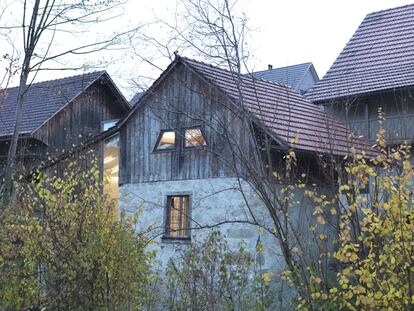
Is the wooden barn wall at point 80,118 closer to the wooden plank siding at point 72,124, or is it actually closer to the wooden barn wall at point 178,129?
the wooden plank siding at point 72,124

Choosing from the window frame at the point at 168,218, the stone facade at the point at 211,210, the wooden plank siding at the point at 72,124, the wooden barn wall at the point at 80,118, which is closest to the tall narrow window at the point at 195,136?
the stone facade at the point at 211,210

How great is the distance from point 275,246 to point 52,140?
1167cm

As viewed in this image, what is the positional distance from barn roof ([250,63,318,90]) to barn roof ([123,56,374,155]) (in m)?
16.2

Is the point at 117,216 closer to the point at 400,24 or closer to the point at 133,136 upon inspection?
the point at 133,136

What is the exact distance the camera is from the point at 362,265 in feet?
17.1

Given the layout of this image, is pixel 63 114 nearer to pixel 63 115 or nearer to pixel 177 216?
Answer: pixel 63 115

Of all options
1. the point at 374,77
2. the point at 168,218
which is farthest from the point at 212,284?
the point at 374,77

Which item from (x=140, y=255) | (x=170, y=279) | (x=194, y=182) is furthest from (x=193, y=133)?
(x=140, y=255)

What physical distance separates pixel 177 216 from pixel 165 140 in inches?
74.3

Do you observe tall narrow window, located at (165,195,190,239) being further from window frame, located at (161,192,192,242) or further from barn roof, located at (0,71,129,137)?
barn roof, located at (0,71,129,137)

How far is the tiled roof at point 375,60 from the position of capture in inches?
647

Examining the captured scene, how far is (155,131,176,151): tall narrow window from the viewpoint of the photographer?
563 inches

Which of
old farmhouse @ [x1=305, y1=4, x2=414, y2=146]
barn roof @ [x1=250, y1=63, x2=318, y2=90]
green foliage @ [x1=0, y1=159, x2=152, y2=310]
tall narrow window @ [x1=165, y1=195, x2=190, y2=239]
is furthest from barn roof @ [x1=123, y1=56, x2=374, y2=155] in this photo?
barn roof @ [x1=250, y1=63, x2=318, y2=90]

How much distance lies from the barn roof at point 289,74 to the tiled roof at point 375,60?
12.0 m
